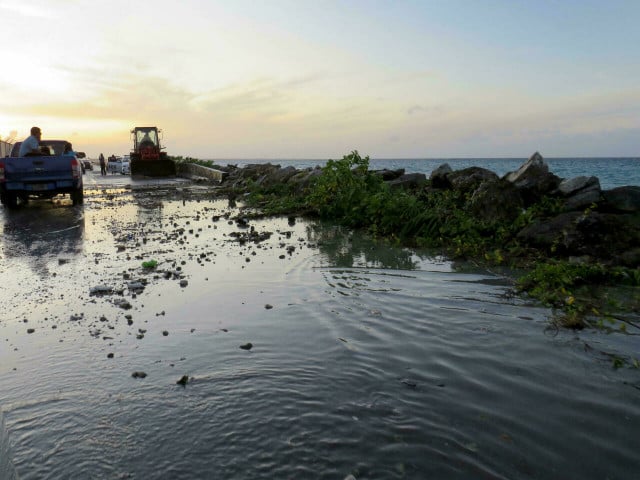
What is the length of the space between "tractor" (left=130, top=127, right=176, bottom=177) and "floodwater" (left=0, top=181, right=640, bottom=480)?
3213 centimetres

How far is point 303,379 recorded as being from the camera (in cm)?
412

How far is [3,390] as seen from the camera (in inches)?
160

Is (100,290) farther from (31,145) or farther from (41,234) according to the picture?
(31,145)

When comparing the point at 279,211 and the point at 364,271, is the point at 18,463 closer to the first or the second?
the point at 364,271

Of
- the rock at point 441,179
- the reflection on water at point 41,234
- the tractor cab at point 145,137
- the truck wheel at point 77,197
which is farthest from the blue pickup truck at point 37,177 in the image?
the tractor cab at point 145,137

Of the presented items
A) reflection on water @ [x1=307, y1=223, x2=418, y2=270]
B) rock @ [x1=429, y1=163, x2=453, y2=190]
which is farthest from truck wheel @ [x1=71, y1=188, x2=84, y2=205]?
rock @ [x1=429, y1=163, x2=453, y2=190]

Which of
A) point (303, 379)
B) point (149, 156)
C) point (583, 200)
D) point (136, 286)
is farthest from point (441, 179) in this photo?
point (149, 156)

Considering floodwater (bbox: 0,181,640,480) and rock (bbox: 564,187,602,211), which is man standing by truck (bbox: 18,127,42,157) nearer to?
floodwater (bbox: 0,181,640,480)

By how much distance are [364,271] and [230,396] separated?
4.31 meters

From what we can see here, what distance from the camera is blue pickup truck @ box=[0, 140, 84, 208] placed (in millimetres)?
16672

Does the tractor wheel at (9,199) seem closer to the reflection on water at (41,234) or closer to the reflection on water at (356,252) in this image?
the reflection on water at (41,234)

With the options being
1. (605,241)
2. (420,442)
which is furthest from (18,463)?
(605,241)

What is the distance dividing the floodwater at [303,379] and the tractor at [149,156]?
105 ft

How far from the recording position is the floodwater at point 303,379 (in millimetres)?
3068
